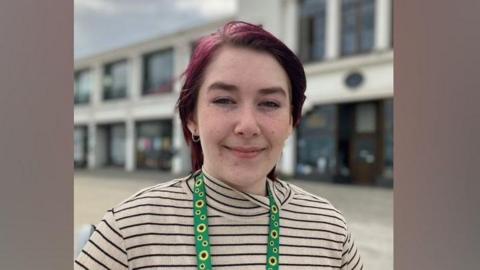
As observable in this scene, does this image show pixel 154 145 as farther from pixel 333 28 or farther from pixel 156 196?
pixel 156 196

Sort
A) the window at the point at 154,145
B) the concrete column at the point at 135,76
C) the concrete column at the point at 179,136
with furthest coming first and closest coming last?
the concrete column at the point at 135,76
the window at the point at 154,145
the concrete column at the point at 179,136

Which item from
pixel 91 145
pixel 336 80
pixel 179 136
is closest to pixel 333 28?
pixel 336 80

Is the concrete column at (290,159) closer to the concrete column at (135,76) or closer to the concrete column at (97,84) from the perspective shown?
the concrete column at (135,76)

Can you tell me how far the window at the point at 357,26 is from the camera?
12461mm

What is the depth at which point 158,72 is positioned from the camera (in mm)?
19625

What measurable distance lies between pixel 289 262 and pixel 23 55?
728mm

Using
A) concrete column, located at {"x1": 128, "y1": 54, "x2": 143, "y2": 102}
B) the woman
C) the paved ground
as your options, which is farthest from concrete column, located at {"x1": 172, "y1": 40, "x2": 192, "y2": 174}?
the woman

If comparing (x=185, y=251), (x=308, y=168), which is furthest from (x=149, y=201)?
(x=308, y=168)

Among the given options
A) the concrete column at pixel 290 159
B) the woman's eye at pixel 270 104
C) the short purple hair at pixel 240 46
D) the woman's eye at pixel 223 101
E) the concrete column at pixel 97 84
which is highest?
the concrete column at pixel 97 84

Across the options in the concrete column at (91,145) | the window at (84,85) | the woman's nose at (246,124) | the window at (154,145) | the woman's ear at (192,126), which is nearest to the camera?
the woman's nose at (246,124)

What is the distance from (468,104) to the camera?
1001mm

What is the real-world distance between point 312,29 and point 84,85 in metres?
14.2

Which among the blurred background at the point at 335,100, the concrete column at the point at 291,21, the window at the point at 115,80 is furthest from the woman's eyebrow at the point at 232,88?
the window at the point at 115,80

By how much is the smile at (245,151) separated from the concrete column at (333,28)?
12744 mm
